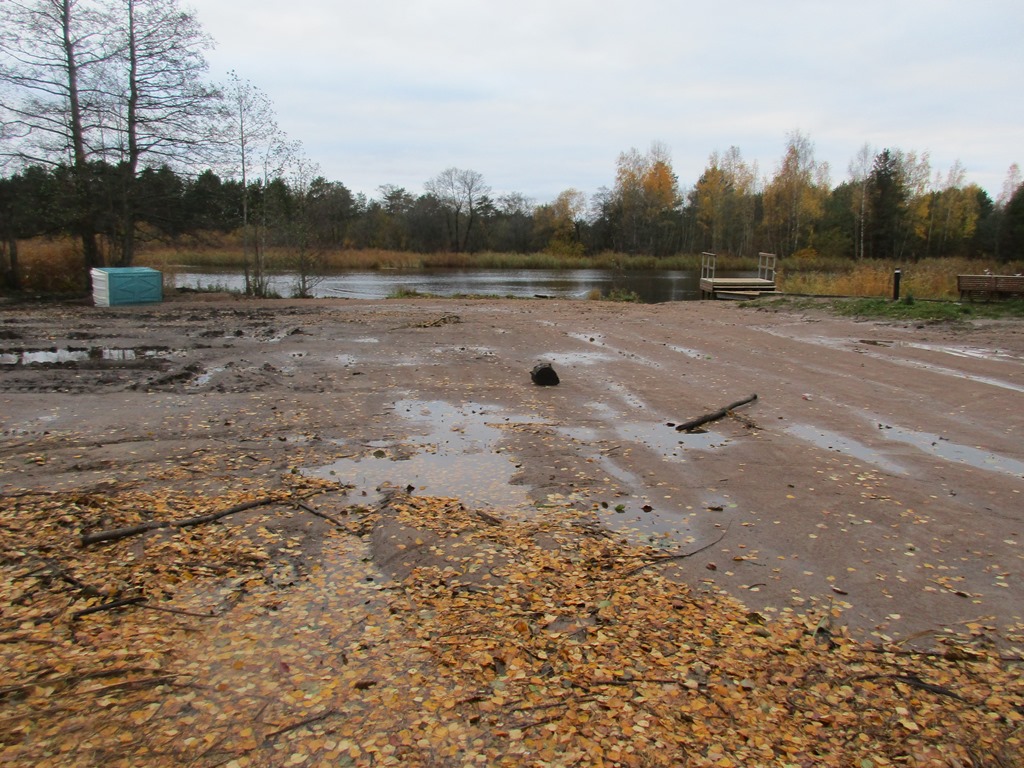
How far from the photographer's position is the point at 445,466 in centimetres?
718

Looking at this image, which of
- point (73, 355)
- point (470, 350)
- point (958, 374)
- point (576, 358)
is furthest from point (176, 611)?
point (958, 374)

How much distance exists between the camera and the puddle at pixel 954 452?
7.16 m

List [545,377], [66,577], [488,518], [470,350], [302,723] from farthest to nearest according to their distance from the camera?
[470,350] < [545,377] < [488,518] < [66,577] < [302,723]

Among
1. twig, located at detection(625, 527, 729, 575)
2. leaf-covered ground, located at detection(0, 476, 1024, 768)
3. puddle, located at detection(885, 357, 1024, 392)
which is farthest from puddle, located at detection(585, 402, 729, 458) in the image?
puddle, located at detection(885, 357, 1024, 392)

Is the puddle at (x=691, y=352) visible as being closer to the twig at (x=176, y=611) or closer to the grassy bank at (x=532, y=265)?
the twig at (x=176, y=611)

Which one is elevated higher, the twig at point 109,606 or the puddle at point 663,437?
the puddle at point 663,437

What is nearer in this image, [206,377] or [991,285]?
[206,377]

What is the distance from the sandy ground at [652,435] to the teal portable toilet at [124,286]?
5576 millimetres

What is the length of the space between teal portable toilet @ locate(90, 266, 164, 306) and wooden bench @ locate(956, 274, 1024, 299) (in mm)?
26297

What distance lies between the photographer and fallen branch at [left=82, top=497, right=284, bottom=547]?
16.6ft

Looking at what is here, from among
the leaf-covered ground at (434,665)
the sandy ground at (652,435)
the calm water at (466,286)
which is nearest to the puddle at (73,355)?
the sandy ground at (652,435)

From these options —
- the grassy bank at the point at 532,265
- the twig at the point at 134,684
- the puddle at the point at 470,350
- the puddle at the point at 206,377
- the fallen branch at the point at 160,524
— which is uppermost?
the grassy bank at the point at 532,265

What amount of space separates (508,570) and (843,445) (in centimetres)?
501

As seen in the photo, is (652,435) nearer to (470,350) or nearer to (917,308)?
(470,350)
